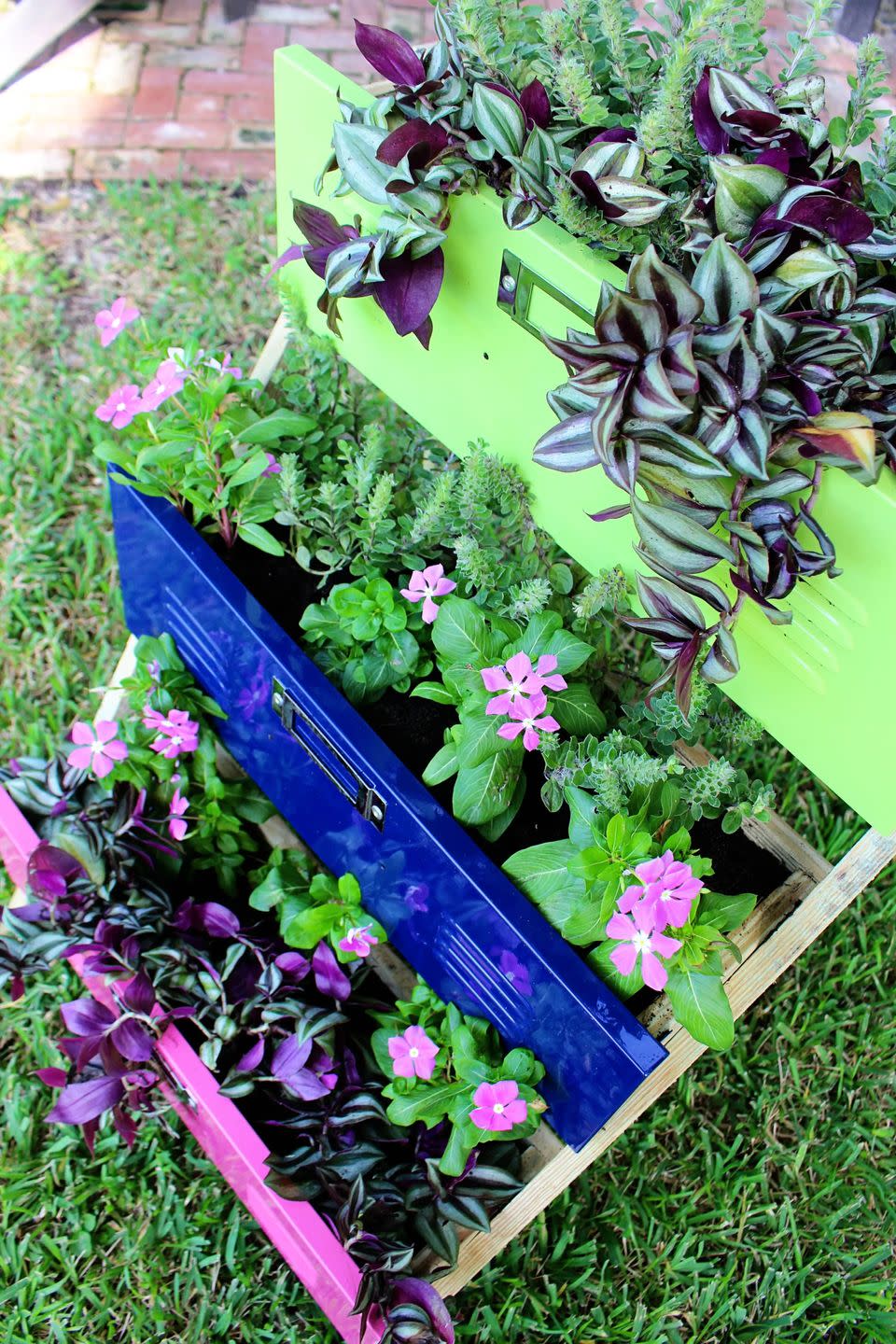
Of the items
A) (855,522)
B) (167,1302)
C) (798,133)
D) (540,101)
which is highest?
(798,133)

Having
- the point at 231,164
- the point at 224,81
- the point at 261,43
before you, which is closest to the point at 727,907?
the point at 231,164

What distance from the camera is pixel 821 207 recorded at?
102 centimetres

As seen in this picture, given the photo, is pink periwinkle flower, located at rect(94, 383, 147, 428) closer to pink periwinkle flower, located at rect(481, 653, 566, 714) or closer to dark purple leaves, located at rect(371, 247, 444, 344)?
dark purple leaves, located at rect(371, 247, 444, 344)

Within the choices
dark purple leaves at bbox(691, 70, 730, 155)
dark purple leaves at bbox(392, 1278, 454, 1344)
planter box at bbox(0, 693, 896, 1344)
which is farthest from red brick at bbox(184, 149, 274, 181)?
dark purple leaves at bbox(392, 1278, 454, 1344)

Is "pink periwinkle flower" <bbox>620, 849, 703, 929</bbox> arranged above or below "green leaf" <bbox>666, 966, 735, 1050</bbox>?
above

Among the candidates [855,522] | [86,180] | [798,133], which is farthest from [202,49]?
[855,522]

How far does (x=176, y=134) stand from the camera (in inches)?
138

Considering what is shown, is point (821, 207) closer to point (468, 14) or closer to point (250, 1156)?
point (468, 14)

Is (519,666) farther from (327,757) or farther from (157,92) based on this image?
(157,92)

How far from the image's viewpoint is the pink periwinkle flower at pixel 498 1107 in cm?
140

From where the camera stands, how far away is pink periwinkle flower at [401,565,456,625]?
1.46 m

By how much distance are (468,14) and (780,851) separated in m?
1.14

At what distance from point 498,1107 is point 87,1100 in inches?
27.3

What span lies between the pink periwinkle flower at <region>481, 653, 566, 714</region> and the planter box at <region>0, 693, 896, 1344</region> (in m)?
0.44
